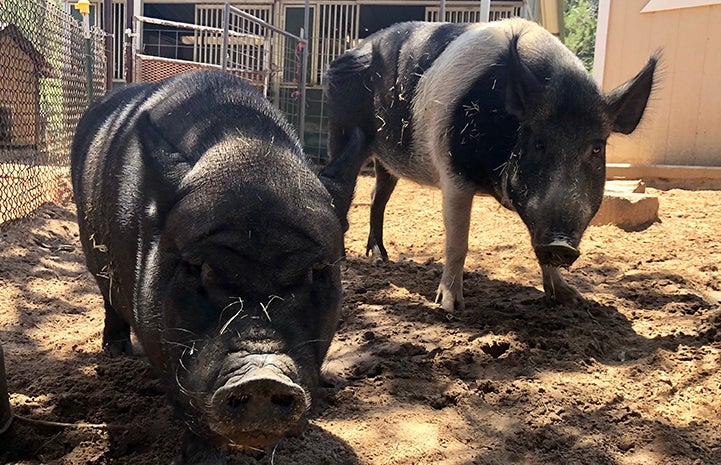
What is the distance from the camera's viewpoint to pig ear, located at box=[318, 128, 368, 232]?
114 inches

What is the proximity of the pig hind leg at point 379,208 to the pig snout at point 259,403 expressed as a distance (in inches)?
176

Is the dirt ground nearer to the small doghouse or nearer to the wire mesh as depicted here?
the small doghouse

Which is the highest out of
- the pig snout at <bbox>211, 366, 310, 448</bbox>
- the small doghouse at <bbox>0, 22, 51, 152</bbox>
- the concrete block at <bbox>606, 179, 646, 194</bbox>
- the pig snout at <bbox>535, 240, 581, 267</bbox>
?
the small doghouse at <bbox>0, 22, 51, 152</bbox>

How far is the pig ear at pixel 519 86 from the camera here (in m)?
4.42

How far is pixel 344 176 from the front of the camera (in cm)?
298

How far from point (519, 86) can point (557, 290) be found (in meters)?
1.48

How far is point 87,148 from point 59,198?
4547 mm

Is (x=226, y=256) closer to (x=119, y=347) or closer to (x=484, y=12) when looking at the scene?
(x=119, y=347)

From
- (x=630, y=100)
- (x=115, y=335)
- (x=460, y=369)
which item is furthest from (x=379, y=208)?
(x=115, y=335)

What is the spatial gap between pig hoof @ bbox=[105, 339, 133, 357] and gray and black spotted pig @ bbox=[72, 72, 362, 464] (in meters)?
0.93

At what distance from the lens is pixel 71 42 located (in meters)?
8.48

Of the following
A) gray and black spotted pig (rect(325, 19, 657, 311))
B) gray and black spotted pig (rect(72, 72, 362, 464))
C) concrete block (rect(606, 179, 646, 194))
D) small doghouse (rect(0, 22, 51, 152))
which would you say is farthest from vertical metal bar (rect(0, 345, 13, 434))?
concrete block (rect(606, 179, 646, 194))

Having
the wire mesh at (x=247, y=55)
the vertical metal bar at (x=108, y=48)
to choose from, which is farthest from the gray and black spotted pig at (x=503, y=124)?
the vertical metal bar at (x=108, y=48)

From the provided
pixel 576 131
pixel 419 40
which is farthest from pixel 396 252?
pixel 576 131
